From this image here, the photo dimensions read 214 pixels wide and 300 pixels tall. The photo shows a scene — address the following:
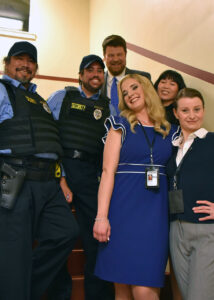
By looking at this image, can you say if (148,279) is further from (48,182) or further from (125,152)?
(48,182)

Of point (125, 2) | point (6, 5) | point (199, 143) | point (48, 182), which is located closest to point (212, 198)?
point (199, 143)

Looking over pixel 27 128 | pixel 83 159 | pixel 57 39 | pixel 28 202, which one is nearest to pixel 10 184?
pixel 28 202

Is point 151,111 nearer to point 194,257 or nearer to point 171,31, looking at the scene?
point 194,257

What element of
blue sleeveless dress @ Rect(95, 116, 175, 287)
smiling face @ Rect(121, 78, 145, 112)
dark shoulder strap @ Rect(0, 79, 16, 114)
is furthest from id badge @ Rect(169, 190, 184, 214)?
dark shoulder strap @ Rect(0, 79, 16, 114)

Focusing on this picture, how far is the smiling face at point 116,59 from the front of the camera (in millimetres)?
2842

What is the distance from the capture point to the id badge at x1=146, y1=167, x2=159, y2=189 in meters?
1.45

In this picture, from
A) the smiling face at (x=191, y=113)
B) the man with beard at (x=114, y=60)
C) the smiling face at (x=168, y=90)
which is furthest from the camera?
the man with beard at (x=114, y=60)

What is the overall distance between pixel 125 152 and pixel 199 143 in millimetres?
369

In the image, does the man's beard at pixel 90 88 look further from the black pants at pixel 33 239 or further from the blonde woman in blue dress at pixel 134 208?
the black pants at pixel 33 239

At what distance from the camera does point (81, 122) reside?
206 centimetres

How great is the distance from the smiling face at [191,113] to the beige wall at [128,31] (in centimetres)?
44

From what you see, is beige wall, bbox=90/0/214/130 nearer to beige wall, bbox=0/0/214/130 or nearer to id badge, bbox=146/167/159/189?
beige wall, bbox=0/0/214/130

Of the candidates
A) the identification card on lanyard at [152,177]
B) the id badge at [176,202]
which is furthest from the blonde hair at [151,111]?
the id badge at [176,202]

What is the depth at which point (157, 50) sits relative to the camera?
2816 millimetres
